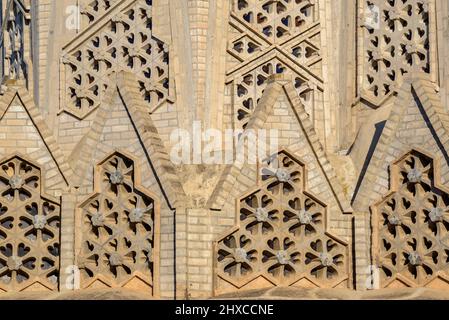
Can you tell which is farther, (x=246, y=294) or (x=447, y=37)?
(x=447, y=37)

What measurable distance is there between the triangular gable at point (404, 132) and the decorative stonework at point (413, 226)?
0.20 meters

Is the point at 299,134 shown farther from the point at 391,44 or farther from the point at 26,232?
the point at 26,232

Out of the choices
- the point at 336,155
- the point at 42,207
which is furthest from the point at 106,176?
the point at 336,155

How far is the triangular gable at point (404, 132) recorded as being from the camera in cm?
4728

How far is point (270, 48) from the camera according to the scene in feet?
164

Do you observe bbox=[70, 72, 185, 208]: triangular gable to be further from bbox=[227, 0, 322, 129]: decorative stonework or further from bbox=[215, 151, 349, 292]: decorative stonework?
bbox=[227, 0, 322, 129]: decorative stonework

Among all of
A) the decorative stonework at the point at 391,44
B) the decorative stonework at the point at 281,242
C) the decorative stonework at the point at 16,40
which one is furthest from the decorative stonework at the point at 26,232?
the decorative stonework at the point at 391,44

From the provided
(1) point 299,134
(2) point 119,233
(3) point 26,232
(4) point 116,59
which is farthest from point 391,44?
(3) point 26,232

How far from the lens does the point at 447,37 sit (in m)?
50.0

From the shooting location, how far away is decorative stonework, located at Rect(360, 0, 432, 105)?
50.2 metres

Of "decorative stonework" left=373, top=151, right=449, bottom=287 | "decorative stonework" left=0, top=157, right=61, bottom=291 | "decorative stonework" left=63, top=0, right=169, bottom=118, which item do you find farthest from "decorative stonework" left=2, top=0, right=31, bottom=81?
"decorative stonework" left=373, top=151, right=449, bottom=287

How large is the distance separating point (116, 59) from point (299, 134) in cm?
427

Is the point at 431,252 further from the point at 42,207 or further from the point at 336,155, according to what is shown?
the point at 42,207

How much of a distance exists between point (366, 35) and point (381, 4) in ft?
2.10
